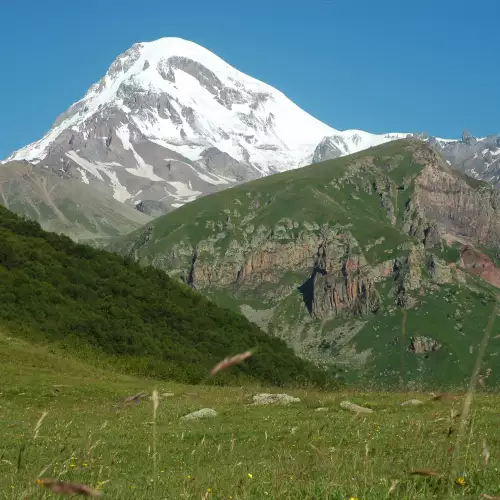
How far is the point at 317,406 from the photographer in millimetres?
29688

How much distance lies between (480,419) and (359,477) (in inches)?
532

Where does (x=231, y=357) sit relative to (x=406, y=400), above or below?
above

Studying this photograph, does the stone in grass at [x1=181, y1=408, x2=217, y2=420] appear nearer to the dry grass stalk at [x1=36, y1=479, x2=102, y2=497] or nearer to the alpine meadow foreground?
the alpine meadow foreground

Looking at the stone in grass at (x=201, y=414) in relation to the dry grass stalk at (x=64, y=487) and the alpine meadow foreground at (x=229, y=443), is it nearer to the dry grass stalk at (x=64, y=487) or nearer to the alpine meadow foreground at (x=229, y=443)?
the alpine meadow foreground at (x=229, y=443)

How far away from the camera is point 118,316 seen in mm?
65312

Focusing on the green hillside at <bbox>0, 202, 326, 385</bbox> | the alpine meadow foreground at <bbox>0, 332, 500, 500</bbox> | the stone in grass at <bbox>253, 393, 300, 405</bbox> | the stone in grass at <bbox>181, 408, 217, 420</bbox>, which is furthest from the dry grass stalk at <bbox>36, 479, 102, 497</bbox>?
the green hillside at <bbox>0, 202, 326, 385</bbox>

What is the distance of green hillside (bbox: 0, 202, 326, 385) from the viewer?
5622 cm

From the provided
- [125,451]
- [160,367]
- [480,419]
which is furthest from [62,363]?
[480,419]

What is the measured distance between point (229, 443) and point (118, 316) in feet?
151

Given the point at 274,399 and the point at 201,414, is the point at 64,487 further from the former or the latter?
the point at 274,399

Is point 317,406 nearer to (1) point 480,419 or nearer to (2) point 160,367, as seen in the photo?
(1) point 480,419

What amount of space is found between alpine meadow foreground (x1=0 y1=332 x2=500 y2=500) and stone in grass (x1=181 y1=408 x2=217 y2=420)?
1.07 feet

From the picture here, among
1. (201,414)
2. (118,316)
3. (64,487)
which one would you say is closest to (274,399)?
(201,414)

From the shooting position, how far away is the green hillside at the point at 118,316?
56219mm
